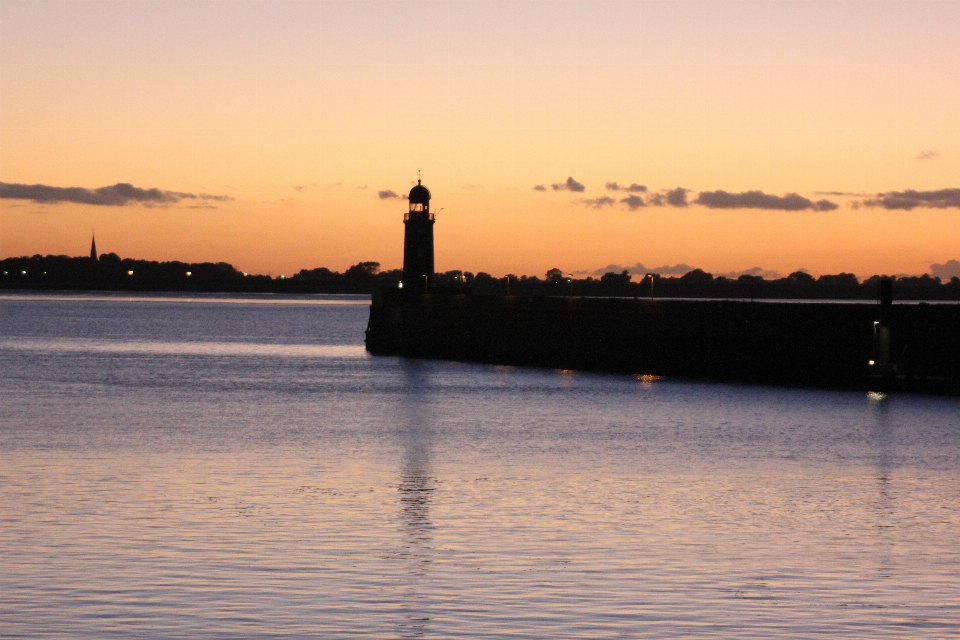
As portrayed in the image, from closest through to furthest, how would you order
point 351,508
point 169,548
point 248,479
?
point 169,548, point 351,508, point 248,479

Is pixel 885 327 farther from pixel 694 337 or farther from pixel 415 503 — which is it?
pixel 415 503

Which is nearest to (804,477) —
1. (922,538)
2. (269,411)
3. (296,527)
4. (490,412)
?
(922,538)

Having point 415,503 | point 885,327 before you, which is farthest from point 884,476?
point 885,327

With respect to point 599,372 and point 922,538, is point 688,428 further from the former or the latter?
point 599,372

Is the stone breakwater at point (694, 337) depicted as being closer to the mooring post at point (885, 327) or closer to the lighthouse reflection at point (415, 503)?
the mooring post at point (885, 327)

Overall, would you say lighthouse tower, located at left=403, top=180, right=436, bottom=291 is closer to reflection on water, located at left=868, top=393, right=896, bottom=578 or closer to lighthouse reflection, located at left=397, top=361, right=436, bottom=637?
lighthouse reflection, located at left=397, top=361, right=436, bottom=637

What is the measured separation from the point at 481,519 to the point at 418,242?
59443 millimetres

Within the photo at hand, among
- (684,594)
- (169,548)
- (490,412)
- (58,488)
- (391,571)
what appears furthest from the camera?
(490,412)

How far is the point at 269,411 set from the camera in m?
44.6

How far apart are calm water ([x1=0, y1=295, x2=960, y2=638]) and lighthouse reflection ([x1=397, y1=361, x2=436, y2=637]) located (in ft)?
0.24

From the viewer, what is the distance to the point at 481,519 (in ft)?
69.4

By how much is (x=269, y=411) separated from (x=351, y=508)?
2297 cm

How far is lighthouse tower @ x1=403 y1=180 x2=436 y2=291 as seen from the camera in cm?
7919

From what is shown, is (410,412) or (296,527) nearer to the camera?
(296,527)
